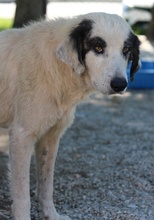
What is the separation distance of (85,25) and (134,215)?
6.28 ft

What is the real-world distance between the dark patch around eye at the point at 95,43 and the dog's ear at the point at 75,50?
48 mm

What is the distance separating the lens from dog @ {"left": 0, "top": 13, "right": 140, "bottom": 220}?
451cm

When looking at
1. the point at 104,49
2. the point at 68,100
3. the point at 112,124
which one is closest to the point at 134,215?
the point at 68,100

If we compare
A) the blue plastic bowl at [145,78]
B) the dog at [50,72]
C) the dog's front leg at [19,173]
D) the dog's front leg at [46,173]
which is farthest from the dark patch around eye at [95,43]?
the blue plastic bowl at [145,78]

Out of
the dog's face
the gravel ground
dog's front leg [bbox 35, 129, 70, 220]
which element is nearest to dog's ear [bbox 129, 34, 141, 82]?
the dog's face

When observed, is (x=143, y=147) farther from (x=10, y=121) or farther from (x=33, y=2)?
(x=33, y=2)

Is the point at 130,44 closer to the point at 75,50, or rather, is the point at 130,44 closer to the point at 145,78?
the point at 75,50

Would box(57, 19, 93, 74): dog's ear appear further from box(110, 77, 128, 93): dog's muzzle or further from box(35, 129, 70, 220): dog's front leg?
box(35, 129, 70, 220): dog's front leg

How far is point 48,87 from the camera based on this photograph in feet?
15.6

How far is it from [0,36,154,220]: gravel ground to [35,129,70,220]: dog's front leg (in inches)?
7.1

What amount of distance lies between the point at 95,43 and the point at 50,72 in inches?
19.4

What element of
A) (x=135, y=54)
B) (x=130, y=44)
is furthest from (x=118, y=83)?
(x=135, y=54)

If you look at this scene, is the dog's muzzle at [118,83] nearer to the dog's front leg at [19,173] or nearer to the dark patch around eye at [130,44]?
the dark patch around eye at [130,44]

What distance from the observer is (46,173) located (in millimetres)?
5312
